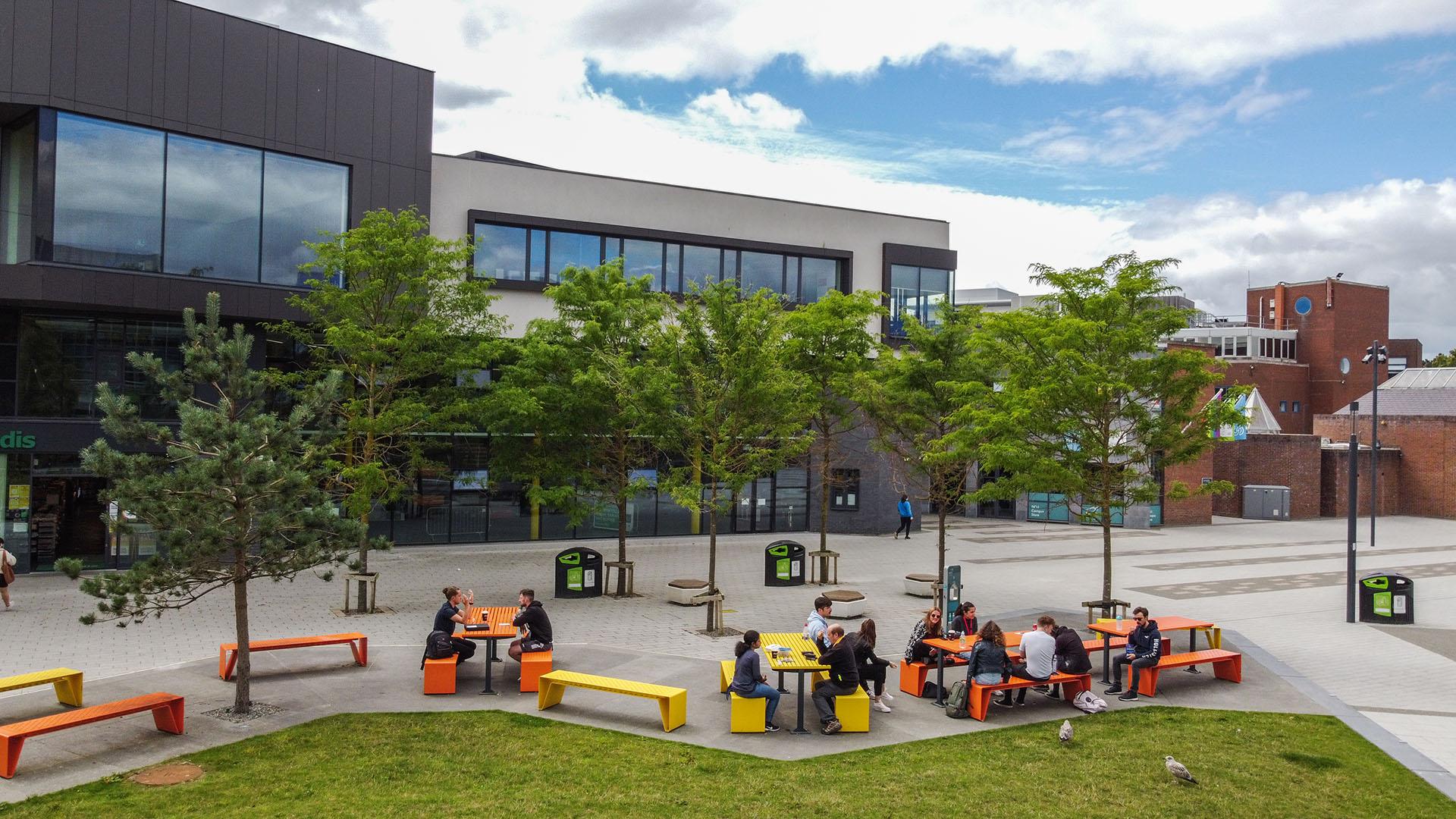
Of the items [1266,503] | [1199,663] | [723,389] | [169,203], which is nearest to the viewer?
[1199,663]

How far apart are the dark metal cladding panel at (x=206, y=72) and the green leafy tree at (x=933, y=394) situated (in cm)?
1569

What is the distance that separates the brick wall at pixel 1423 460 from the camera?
4594 centimetres

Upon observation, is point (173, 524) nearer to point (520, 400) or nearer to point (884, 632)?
point (520, 400)

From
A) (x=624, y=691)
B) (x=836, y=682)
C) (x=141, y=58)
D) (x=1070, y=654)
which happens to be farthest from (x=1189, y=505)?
(x=141, y=58)

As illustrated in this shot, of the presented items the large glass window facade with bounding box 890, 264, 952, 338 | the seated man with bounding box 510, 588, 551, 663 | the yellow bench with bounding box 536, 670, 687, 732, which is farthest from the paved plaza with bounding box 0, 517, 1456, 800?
the large glass window facade with bounding box 890, 264, 952, 338

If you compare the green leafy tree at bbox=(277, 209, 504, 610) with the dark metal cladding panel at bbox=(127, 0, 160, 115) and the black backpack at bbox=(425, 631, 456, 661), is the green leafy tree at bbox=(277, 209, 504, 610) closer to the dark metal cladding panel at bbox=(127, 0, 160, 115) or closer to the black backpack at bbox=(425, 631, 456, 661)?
the black backpack at bbox=(425, 631, 456, 661)

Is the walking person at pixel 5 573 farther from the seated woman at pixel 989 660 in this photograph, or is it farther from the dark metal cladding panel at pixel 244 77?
the seated woman at pixel 989 660

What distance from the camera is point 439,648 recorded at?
12.5m

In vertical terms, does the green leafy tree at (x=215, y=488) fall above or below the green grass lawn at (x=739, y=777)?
above

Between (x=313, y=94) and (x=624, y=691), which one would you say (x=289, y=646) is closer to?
(x=624, y=691)

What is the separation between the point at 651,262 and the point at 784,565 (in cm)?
1185

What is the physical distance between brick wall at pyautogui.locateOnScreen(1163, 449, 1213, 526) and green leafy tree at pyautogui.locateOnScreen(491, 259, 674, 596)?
2572 cm

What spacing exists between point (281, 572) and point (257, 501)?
929mm

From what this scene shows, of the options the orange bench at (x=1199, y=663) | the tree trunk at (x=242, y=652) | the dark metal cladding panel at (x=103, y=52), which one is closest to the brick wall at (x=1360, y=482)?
the orange bench at (x=1199, y=663)
